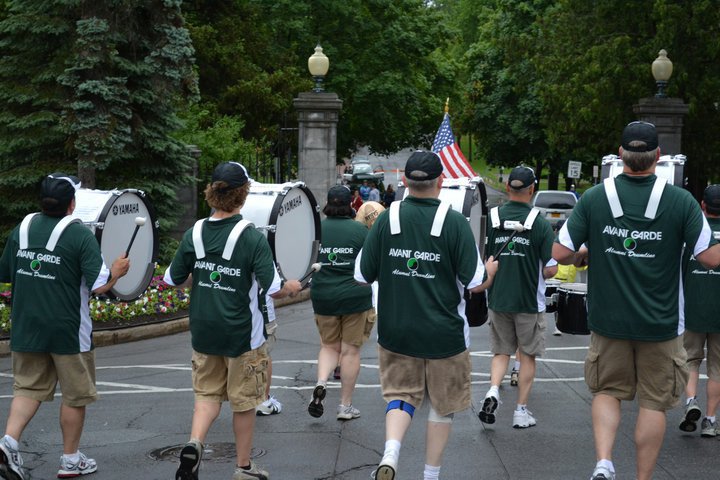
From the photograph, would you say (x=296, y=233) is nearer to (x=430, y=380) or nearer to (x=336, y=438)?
(x=336, y=438)

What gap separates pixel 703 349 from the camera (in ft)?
27.2

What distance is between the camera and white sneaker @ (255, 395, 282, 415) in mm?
8930

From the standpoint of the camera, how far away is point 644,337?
20.2 ft

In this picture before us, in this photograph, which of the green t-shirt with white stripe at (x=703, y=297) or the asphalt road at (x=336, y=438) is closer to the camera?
the asphalt road at (x=336, y=438)

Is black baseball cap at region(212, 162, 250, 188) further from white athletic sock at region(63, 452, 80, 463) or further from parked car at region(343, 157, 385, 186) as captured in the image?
parked car at region(343, 157, 385, 186)

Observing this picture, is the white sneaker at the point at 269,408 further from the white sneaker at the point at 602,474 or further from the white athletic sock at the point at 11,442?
the white sneaker at the point at 602,474

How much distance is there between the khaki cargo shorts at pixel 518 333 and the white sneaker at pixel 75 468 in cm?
352

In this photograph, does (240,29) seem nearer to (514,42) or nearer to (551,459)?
(514,42)

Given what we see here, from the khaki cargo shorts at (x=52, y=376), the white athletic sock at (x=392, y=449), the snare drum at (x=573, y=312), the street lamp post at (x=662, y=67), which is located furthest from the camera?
the street lamp post at (x=662, y=67)

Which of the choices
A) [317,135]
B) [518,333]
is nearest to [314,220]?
[518,333]

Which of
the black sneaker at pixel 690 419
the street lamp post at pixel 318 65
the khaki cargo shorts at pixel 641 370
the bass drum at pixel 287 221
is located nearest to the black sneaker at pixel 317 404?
the bass drum at pixel 287 221

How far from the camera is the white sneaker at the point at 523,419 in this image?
27.7 feet

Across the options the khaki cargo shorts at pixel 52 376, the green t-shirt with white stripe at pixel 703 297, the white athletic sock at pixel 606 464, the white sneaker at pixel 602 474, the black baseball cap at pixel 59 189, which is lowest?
the white sneaker at pixel 602 474

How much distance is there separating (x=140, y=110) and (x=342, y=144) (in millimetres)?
25604
